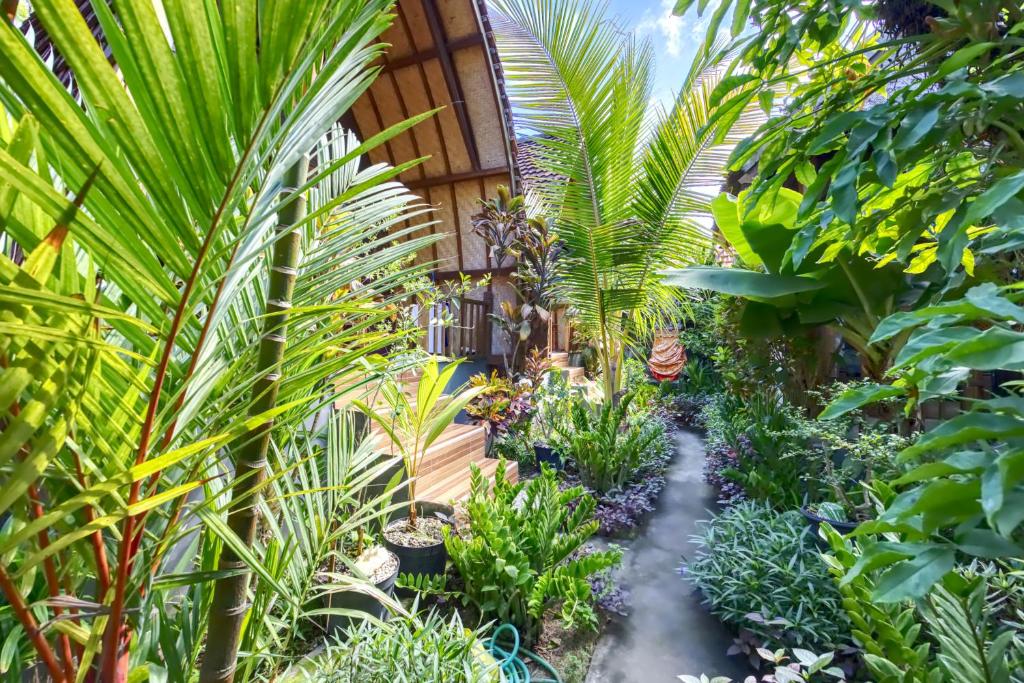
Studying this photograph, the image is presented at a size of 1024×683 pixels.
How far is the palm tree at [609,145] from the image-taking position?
3.59m

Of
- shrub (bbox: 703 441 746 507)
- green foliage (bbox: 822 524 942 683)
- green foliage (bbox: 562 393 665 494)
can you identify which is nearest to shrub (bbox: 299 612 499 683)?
green foliage (bbox: 822 524 942 683)

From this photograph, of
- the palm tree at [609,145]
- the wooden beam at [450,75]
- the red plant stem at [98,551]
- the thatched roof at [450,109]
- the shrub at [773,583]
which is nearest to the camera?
the red plant stem at [98,551]

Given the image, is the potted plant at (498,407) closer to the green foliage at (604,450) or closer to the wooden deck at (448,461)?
the wooden deck at (448,461)

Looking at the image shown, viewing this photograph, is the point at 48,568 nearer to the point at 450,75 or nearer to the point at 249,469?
the point at 249,469

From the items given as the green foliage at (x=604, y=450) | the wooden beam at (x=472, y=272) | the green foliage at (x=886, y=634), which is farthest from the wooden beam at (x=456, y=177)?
the green foliage at (x=886, y=634)

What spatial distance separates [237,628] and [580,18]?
14.0 ft

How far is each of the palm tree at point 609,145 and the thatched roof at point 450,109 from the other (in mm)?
2642

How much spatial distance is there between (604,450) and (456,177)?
19.4 ft

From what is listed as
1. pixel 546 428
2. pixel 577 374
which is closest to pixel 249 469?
pixel 546 428

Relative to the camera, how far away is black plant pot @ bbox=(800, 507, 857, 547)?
230cm

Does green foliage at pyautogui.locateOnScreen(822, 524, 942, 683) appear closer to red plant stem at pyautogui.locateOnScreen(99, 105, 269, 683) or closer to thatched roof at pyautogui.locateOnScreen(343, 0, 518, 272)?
red plant stem at pyautogui.locateOnScreen(99, 105, 269, 683)

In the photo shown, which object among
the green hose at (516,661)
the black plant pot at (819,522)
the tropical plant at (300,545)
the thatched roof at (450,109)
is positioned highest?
the thatched roof at (450,109)

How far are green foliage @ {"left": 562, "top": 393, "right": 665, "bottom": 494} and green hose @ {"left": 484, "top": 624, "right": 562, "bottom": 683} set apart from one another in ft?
6.39

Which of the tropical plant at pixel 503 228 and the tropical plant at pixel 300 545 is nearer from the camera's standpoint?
the tropical plant at pixel 300 545
